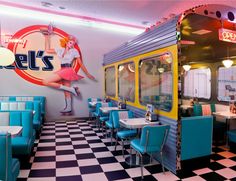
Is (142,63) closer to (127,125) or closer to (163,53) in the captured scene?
(163,53)

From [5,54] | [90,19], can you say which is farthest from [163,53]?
[90,19]

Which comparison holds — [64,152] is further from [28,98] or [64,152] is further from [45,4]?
[45,4]

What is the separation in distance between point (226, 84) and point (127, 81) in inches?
107

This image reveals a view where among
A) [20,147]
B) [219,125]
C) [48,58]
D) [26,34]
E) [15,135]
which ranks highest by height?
[26,34]

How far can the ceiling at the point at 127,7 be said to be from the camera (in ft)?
16.6

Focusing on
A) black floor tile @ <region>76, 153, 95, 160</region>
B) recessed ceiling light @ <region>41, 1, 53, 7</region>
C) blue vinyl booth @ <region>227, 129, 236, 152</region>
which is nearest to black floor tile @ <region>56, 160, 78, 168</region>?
black floor tile @ <region>76, 153, 95, 160</region>

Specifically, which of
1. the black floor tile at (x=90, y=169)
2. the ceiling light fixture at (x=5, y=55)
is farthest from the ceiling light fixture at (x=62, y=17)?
the black floor tile at (x=90, y=169)

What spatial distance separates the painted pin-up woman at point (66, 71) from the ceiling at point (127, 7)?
3.64 feet

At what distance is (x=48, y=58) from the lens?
7066 mm

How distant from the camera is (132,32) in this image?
8.04 meters

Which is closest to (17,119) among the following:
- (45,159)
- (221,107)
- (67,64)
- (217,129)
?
(45,159)

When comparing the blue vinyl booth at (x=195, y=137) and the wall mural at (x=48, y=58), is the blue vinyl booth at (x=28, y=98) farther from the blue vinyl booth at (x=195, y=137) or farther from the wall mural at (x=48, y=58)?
the blue vinyl booth at (x=195, y=137)

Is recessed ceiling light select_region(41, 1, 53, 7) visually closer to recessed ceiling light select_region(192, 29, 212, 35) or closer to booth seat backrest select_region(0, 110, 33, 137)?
booth seat backrest select_region(0, 110, 33, 137)

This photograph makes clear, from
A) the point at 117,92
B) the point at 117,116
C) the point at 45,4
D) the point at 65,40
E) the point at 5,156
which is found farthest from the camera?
the point at 65,40
